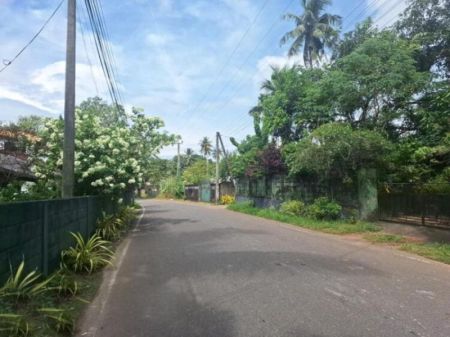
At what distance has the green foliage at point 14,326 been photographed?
478 cm

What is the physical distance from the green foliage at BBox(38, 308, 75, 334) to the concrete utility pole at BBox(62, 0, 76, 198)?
5743 mm

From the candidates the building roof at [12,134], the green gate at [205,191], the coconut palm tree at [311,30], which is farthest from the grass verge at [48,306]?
the green gate at [205,191]

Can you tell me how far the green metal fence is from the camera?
5.72 metres

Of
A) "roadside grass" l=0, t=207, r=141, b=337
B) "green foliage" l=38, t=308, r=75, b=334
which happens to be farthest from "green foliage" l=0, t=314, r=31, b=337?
"green foliage" l=38, t=308, r=75, b=334

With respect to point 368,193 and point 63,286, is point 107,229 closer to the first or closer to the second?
point 63,286

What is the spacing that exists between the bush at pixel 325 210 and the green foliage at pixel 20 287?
1564 centimetres

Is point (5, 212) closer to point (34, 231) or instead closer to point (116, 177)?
point (34, 231)

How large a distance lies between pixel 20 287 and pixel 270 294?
3.58 meters

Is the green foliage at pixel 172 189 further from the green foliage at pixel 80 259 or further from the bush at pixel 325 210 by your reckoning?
the green foliage at pixel 80 259

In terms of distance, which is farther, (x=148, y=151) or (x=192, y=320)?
(x=148, y=151)

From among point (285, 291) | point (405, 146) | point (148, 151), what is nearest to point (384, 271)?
point (285, 291)

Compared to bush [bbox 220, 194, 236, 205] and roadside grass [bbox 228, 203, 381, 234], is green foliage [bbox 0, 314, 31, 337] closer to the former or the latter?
roadside grass [bbox 228, 203, 381, 234]

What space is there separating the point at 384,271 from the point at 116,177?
31.6 feet

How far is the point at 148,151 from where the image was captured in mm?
19734
